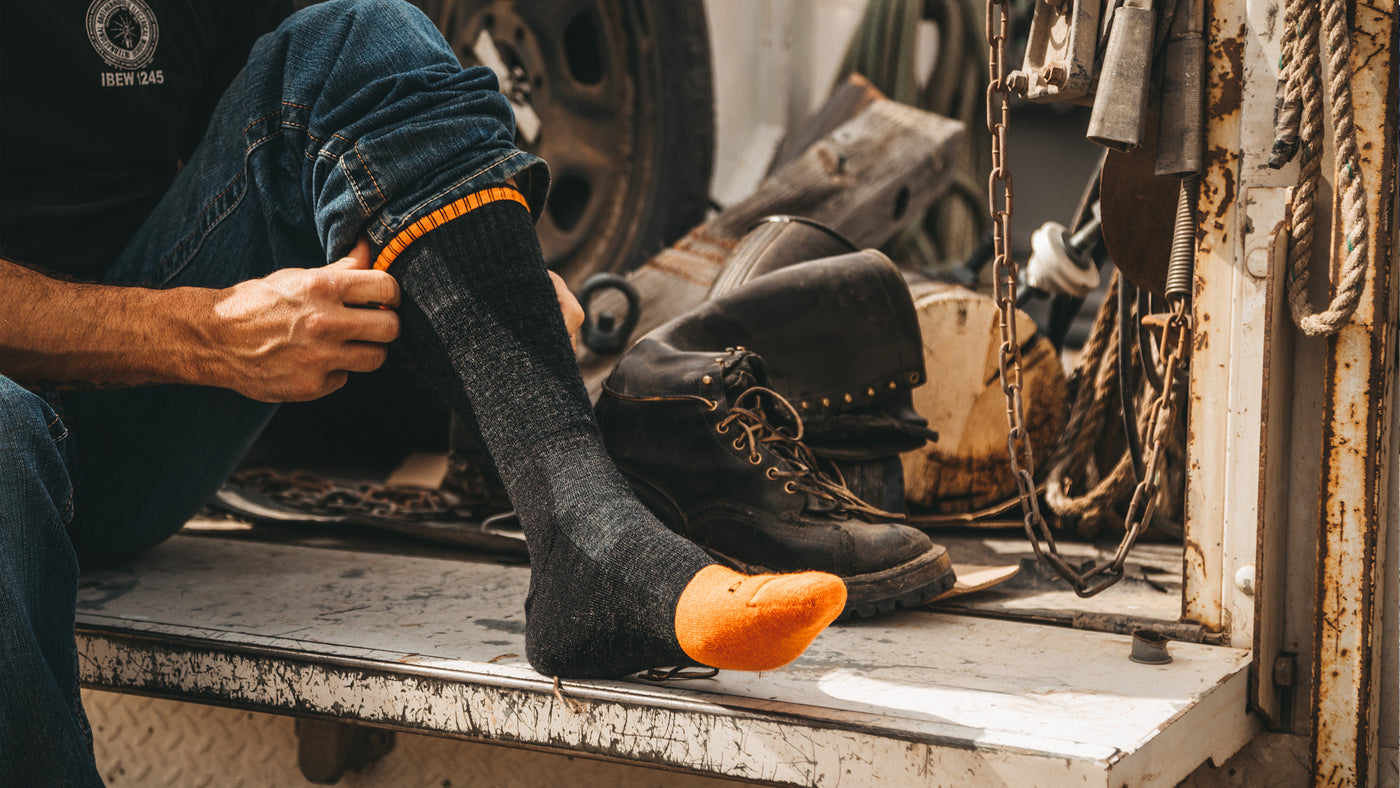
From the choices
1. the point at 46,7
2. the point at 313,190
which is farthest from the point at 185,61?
the point at 313,190

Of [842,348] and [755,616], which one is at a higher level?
[842,348]

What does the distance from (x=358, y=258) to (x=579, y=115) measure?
1920 millimetres

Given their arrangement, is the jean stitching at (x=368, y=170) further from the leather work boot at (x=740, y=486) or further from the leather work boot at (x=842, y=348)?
the leather work boot at (x=842, y=348)

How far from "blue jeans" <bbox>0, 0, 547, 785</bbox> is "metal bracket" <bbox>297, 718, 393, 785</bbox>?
12.7 inches

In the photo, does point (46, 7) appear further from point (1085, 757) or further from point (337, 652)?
point (1085, 757)

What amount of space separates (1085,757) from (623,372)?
2.39 ft

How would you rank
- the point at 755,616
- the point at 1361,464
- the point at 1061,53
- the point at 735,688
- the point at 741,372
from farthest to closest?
the point at 741,372, the point at 1061,53, the point at 1361,464, the point at 735,688, the point at 755,616

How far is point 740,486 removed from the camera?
1343 mm

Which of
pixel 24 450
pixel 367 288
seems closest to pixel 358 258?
pixel 367 288

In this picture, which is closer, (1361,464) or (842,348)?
(1361,464)

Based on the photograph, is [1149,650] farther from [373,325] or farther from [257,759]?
[257,759]

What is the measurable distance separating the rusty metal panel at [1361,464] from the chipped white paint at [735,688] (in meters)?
0.09

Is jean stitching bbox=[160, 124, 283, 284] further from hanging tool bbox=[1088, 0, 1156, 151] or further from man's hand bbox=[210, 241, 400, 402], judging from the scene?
hanging tool bbox=[1088, 0, 1156, 151]

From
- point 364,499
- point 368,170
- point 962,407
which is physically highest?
point 368,170
